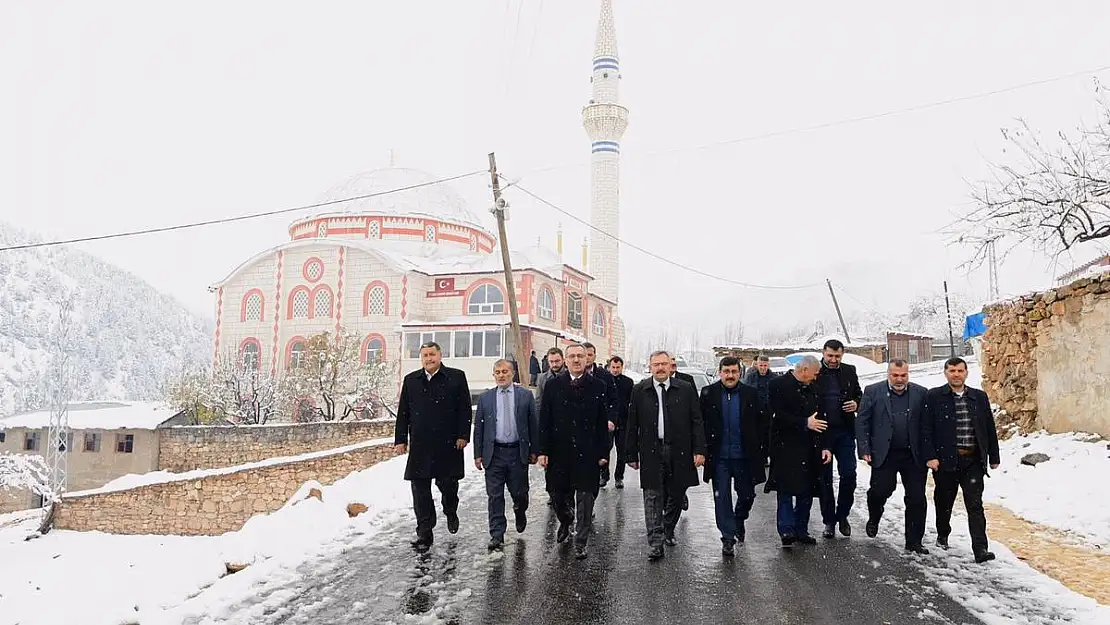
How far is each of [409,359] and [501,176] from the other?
18477mm

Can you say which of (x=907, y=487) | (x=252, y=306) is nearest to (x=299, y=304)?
(x=252, y=306)

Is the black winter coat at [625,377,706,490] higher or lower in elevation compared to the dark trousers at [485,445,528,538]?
higher

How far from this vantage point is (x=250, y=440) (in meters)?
26.6

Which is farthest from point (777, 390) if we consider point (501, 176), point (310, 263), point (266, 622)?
point (310, 263)

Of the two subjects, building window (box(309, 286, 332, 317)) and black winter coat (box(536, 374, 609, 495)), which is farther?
building window (box(309, 286, 332, 317))

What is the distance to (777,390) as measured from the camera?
763cm

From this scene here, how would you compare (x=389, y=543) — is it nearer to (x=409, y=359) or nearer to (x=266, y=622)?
(x=266, y=622)

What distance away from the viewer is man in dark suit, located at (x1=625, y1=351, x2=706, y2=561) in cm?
689

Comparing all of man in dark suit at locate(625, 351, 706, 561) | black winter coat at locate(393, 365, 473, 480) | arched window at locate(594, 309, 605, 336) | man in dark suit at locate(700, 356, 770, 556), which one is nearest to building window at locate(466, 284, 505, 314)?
arched window at locate(594, 309, 605, 336)

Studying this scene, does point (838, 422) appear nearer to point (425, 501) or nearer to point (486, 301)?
point (425, 501)

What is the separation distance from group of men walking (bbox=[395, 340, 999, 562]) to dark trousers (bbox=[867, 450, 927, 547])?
1cm

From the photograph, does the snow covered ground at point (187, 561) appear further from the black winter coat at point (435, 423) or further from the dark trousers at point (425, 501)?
the black winter coat at point (435, 423)

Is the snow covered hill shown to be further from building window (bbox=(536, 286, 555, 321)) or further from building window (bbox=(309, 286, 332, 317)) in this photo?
building window (bbox=(536, 286, 555, 321))

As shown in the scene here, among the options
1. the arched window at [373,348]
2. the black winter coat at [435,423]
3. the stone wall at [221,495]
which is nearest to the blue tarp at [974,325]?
the stone wall at [221,495]
